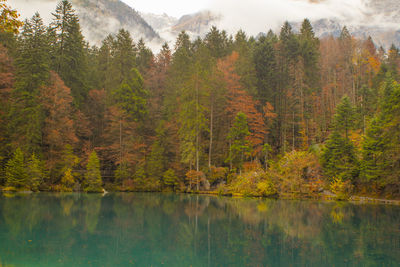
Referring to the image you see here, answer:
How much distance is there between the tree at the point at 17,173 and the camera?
30.0 metres

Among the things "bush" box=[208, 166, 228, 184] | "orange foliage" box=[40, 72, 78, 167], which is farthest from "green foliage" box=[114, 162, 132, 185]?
"bush" box=[208, 166, 228, 184]

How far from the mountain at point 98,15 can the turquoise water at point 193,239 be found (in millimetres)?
124620

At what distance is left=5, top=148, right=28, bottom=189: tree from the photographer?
30016mm

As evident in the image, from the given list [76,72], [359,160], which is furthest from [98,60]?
[359,160]

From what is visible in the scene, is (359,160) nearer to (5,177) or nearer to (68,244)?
(68,244)

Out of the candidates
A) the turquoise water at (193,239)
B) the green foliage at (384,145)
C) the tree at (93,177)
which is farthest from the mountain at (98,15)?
the turquoise water at (193,239)

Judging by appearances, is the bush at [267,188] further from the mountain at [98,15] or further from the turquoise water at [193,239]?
the mountain at [98,15]

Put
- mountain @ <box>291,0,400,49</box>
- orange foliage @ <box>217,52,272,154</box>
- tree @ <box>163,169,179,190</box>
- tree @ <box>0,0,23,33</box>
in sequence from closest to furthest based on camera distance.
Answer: tree @ <box>0,0,23,33</box>
orange foliage @ <box>217,52,272,154</box>
tree @ <box>163,169,179,190</box>
mountain @ <box>291,0,400,49</box>

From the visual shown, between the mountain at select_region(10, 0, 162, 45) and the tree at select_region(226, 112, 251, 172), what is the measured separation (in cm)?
10843

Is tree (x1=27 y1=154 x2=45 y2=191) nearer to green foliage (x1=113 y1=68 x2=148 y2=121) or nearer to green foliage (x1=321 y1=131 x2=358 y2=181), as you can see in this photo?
Answer: green foliage (x1=113 y1=68 x2=148 y2=121)

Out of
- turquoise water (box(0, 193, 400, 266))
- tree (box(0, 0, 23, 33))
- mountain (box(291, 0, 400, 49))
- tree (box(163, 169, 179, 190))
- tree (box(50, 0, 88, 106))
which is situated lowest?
turquoise water (box(0, 193, 400, 266))

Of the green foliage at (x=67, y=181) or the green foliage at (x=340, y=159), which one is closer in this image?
the green foliage at (x=340, y=159)

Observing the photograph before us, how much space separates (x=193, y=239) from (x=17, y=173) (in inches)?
983

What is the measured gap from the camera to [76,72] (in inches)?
1686
